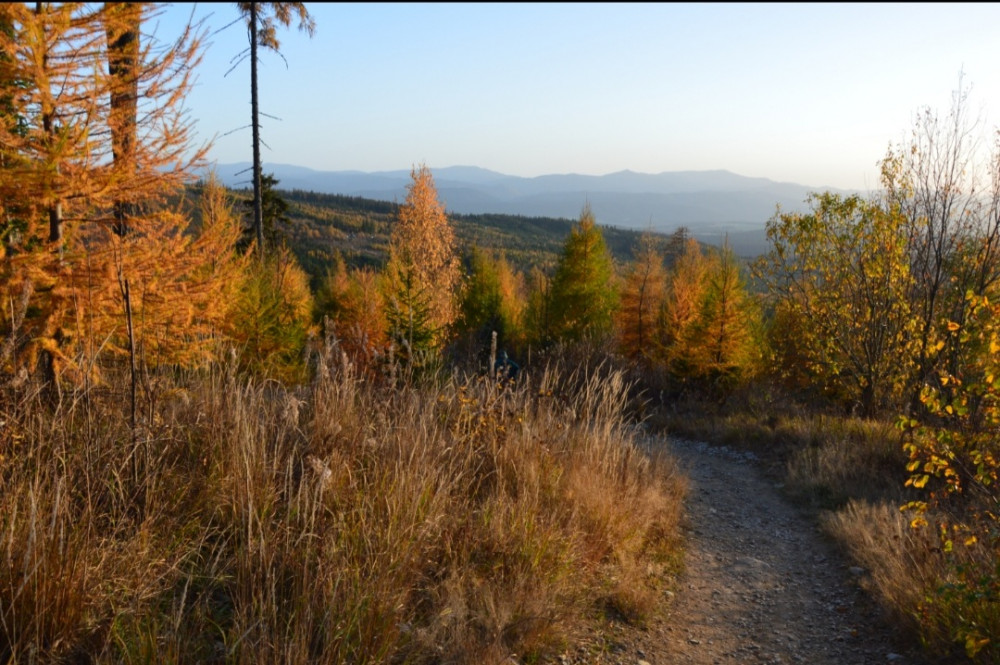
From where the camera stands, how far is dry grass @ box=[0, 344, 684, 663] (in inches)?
87.4

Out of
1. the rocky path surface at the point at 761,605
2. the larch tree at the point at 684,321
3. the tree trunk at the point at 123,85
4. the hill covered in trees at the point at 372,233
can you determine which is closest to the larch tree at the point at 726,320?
the larch tree at the point at 684,321

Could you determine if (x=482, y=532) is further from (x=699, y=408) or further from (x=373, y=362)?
(x=699, y=408)

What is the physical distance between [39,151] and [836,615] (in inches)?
277

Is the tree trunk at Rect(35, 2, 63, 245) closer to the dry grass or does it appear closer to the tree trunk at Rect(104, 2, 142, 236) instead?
the tree trunk at Rect(104, 2, 142, 236)

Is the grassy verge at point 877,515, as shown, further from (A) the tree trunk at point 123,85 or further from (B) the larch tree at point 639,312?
(A) the tree trunk at point 123,85

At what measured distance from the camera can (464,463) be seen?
397 cm

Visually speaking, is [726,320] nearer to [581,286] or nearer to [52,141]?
[581,286]

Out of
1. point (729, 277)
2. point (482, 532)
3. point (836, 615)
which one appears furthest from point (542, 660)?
point (729, 277)

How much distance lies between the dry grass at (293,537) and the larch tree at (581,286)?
51.4ft

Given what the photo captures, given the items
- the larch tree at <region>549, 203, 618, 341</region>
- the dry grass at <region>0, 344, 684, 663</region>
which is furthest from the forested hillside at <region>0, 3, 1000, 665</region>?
the larch tree at <region>549, 203, 618, 341</region>

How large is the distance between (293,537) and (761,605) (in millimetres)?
3478

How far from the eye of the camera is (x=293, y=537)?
2.79 metres

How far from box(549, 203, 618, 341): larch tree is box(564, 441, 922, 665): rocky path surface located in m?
13.3

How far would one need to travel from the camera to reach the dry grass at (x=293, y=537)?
2219mm
